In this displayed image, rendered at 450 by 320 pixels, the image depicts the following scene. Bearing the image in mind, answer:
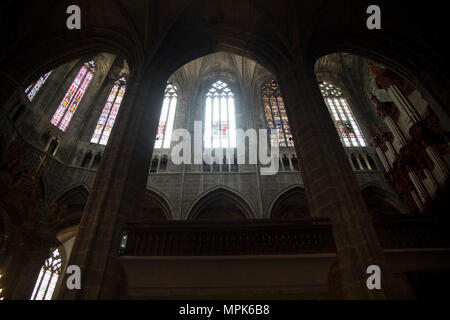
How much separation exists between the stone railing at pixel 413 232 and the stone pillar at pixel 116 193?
5.21m

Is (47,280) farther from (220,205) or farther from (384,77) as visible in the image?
(384,77)

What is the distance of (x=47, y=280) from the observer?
12586mm

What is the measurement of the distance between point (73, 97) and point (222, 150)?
8.35m

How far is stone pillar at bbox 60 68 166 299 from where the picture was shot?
4219 mm

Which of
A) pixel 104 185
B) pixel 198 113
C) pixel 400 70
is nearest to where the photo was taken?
pixel 104 185

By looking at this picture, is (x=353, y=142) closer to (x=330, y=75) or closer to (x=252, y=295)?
(x=330, y=75)

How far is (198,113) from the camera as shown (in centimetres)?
1439

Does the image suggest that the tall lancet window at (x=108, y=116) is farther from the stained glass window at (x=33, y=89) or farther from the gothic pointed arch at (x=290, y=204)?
the gothic pointed arch at (x=290, y=204)

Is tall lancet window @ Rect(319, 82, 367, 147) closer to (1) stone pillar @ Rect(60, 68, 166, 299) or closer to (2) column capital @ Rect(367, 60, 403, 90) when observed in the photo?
(2) column capital @ Rect(367, 60, 403, 90)

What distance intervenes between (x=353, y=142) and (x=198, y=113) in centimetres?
874

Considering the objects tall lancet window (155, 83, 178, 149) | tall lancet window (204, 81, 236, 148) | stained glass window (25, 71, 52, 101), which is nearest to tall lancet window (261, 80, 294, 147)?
tall lancet window (204, 81, 236, 148)

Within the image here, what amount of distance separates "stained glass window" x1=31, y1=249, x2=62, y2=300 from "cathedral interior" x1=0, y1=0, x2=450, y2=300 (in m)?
0.07

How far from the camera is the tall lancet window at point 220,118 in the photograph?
43.5 ft

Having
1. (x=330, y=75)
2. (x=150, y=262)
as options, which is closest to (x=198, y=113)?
(x=330, y=75)
